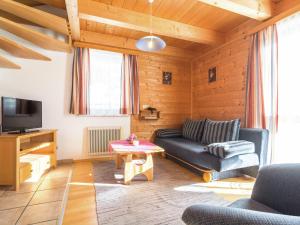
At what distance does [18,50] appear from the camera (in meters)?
2.76

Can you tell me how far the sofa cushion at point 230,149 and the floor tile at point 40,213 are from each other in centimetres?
199

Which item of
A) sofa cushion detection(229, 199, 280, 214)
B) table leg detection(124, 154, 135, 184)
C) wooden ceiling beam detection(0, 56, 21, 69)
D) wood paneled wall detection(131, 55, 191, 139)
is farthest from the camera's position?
wood paneled wall detection(131, 55, 191, 139)

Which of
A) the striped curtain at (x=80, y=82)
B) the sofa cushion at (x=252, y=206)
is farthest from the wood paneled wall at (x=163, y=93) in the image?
the sofa cushion at (x=252, y=206)

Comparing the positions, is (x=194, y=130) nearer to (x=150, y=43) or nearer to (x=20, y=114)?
(x=150, y=43)

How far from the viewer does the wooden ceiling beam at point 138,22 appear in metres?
2.58

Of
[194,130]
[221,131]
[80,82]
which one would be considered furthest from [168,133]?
[80,82]

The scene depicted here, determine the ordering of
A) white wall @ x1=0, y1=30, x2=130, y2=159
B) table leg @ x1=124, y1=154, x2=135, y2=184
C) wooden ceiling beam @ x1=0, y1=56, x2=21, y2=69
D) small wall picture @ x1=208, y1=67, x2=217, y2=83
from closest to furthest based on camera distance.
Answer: table leg @ x1=124, y1=154, x2=135, y2=184
wooden ceiling beam @ x1=0, y1=56, x2=21, y2=69
white wall @ x1=0, y1=30, x2=130, y2=159
small wall picture @ x1=208, y1=67, x2=217, y2=83

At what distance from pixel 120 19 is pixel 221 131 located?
8.15ft

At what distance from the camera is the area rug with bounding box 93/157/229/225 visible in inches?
65.6

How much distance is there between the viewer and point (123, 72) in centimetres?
390

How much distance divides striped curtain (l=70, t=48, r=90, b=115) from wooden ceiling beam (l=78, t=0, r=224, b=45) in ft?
3.49

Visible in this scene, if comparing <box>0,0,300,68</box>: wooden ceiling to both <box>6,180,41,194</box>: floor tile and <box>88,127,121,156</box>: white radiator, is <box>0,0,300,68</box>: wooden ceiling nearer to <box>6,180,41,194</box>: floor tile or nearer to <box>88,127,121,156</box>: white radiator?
<box>88,127,121,156</box>: white radiator

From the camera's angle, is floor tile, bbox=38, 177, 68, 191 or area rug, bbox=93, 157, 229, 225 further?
floor tile, bbox=38, 177, 68, 191

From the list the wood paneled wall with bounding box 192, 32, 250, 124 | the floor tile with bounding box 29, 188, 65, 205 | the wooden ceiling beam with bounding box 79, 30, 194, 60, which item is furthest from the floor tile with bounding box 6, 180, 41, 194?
the wood paneled wall with bounding box 192, 32, 250, 124
